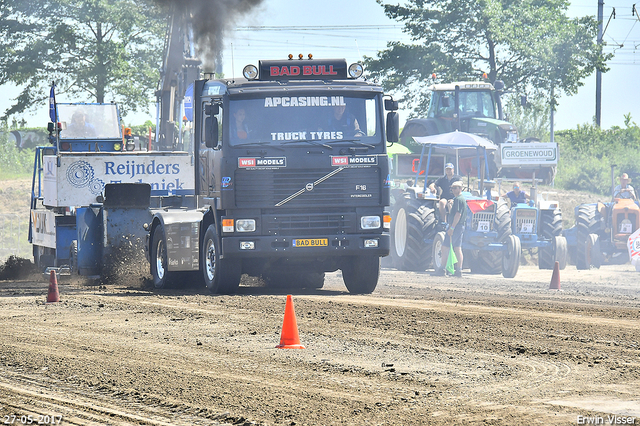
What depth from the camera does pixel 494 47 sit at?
123ft

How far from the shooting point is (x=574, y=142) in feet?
151

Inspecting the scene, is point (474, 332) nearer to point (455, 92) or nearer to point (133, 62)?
point (455, 92)

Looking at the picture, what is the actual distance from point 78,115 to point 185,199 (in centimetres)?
547

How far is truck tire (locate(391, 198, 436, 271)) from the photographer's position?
1994 centimetres

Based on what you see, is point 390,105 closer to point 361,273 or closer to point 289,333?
point 361,273

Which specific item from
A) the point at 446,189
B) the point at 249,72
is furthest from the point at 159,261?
the point at 446,189

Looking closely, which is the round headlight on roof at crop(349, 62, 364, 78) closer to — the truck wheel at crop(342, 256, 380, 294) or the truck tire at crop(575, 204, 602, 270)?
the truck wheel at crop(342, 256, 380, 294)

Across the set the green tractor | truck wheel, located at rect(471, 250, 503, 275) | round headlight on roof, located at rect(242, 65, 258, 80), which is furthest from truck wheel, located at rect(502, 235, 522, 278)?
round headlight on roof, located at rect(242, 65, 258, 80)

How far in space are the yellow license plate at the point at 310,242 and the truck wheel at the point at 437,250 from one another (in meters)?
7.47

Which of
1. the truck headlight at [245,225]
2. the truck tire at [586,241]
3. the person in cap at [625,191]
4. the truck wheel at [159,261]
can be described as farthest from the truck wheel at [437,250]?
the truck headlight at [245,225]

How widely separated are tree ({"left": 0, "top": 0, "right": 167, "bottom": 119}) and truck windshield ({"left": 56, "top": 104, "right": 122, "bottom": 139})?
17.0 m

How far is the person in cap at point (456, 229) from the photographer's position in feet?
62.9

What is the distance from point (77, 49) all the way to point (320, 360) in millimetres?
33797

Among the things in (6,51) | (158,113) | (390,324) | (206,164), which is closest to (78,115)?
(158,113)
